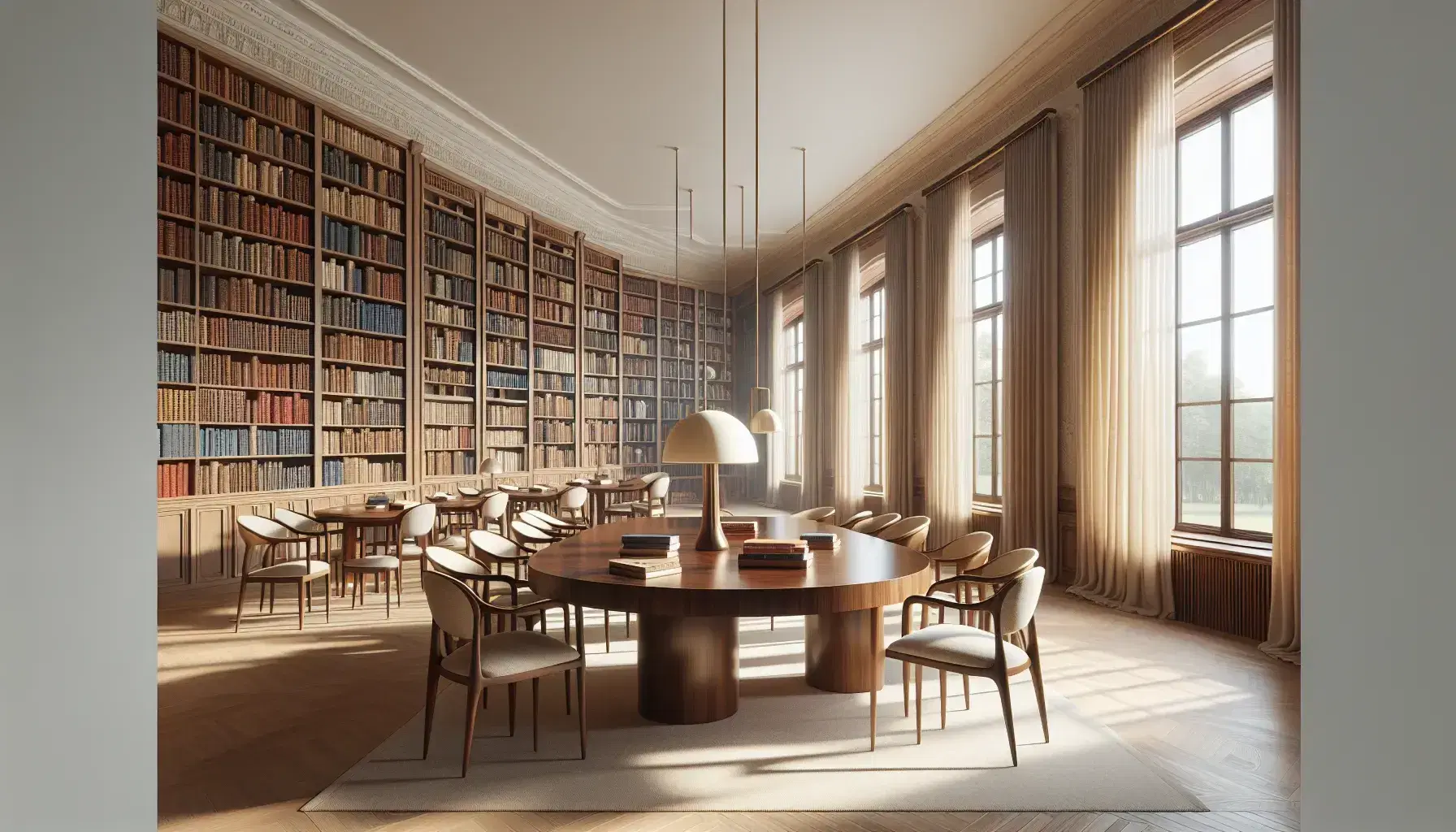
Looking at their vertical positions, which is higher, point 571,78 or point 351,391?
point 571,78

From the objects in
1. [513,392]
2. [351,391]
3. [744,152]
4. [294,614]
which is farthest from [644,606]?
[513,392]

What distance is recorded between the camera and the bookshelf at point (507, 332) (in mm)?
9445

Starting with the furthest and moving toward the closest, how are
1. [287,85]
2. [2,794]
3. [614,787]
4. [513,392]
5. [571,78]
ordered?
[513,392] → [571,78] → [287,85] → [614,787] → [2,794]

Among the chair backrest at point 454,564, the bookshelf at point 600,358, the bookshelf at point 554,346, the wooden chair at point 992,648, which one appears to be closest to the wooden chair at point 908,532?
the wooden chair at point 992,648

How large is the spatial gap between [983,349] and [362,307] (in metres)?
6.37

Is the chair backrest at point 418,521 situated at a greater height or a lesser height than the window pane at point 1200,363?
lesser

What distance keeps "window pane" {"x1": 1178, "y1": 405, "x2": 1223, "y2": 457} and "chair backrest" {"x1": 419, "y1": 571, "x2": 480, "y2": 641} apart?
16.2 feet

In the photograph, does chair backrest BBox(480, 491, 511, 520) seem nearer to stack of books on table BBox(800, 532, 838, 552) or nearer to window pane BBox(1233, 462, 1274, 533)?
stack of books on table BBox(800, 532, 838, 552)

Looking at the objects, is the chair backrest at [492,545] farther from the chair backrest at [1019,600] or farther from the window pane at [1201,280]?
the window pane at [1201,280]

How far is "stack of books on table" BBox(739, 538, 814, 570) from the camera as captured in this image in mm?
3252

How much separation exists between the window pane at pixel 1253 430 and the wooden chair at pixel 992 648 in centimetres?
277

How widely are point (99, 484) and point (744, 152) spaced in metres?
8.88

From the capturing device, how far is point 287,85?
6.65m

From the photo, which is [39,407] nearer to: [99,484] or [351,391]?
[99,484]
